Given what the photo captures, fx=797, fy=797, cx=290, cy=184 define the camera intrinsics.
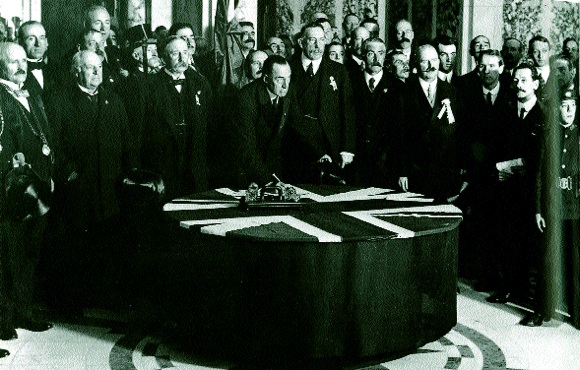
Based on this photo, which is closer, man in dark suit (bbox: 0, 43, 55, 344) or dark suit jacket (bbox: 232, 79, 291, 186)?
man in dark suit (bbox: 0, 43, 55, 344)

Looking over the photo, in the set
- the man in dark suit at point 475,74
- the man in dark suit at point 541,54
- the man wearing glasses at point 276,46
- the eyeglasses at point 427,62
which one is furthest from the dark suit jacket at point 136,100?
the man in dark suit at point 541,54

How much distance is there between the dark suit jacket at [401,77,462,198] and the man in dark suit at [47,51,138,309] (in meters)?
1.89

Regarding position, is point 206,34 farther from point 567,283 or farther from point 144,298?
point 567,283

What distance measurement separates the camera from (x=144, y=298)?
4.64m

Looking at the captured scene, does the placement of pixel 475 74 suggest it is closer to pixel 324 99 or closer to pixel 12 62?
pixel 324 99

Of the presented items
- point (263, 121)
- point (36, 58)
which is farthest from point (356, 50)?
point (36, 58)

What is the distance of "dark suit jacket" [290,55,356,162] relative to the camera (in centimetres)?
548

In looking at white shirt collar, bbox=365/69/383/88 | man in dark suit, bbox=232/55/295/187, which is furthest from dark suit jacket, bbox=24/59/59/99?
white shirt collar, bbox=365/69/383/88

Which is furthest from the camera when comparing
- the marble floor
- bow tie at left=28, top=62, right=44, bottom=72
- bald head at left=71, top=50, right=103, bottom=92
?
bald head at left=71, top=50, right=103, bottom=92

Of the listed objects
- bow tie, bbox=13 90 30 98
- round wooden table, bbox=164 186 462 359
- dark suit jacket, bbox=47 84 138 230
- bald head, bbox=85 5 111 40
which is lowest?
round wooden table, bbox=164 186 462 359

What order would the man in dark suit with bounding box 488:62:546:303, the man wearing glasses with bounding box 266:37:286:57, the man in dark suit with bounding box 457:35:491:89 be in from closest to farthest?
the man in dark suit with bounding box 488:62:546:303 → the man in dark suit with bounding box 457:35:491:89 → the man wearing glasses with bounding box 266:37:286:57

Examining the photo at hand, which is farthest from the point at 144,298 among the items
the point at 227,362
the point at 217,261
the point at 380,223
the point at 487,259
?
the point at 487,259

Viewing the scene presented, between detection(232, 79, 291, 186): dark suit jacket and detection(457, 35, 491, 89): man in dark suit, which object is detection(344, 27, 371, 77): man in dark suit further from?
detection(232, 79, 291, 186): dark suit jacket

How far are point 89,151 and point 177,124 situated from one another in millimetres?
681
